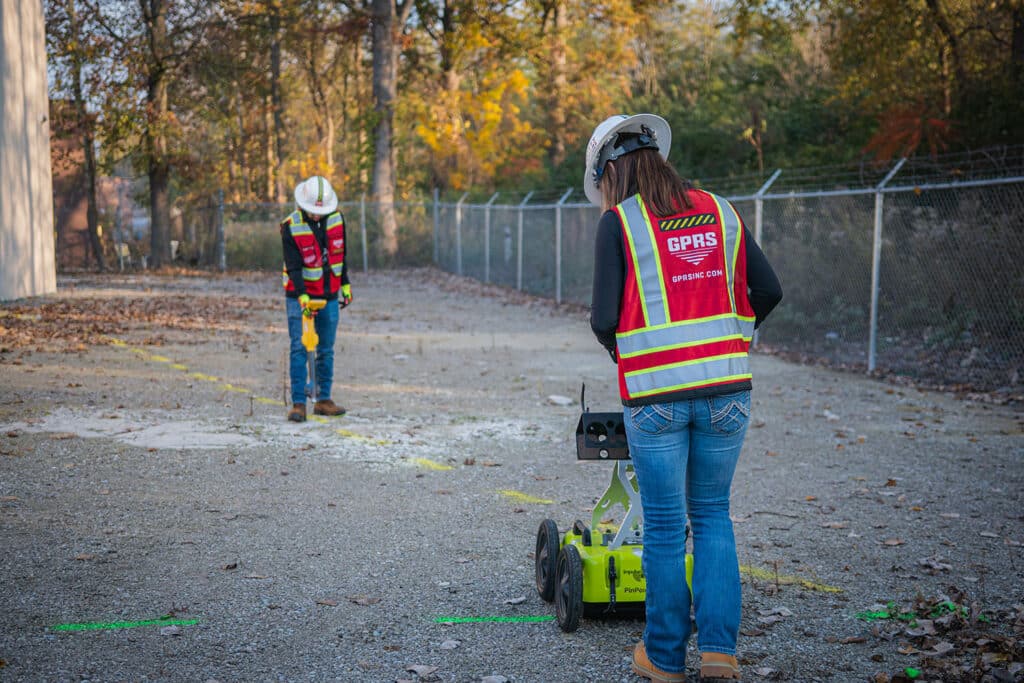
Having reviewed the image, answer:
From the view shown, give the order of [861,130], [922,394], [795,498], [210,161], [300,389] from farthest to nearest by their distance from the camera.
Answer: [210,161] < [861,130] < [922,394] < [300,389] < [795,498]

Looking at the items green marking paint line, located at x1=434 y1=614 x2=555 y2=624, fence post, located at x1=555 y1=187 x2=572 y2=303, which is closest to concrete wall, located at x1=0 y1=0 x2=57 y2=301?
fence post, located at x1=555 y1=187 x2=572 y2=303

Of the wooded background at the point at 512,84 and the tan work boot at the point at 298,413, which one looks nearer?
the tan work boot at the point at 298,413

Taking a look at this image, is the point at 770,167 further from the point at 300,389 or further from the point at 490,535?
the point at 490,535

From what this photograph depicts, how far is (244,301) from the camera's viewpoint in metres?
21.8

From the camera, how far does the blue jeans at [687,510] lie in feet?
12.0

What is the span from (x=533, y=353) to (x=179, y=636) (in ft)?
33.4

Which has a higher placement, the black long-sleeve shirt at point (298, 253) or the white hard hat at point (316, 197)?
the white hard hat at point (316, 197)

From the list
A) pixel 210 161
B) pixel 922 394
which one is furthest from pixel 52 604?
pixel 210 161

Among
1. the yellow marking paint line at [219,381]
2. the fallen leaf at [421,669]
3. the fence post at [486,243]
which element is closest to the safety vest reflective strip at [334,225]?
the yellow marking paint line at [219,381]

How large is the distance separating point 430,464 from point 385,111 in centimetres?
2712

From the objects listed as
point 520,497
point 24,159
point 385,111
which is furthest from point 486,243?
point 520,497

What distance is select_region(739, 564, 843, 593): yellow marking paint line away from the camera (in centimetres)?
527

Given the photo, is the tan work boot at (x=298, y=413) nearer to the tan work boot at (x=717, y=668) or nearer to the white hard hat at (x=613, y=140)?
the white hard hat at (x=613, y=140)

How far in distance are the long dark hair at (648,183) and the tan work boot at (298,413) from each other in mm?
5909
